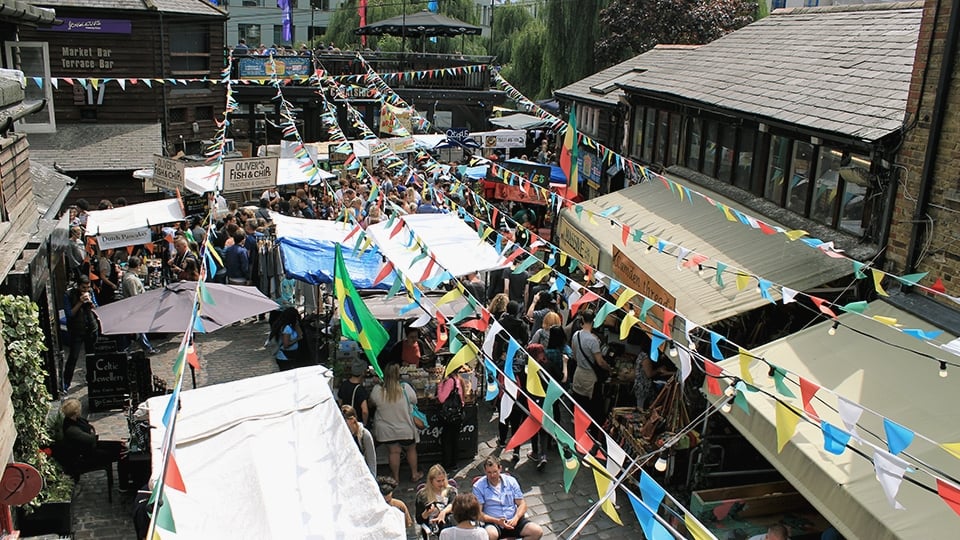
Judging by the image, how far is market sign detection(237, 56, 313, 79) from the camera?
30.0 meters

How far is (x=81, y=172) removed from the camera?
22.3 m

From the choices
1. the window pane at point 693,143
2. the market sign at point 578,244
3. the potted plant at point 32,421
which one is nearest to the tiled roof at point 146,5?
the market sign at point 578,244

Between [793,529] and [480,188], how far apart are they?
14668 millimetres

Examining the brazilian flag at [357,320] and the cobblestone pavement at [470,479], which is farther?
the brazilian flag at [357,320]

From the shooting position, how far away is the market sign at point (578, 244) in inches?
559

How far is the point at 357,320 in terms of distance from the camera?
9.89 m

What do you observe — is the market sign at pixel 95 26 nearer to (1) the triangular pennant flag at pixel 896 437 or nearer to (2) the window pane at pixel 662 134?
(2) the window pane at pixel 662 134

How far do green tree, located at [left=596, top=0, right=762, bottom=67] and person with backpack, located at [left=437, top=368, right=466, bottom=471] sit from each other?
28.9 m

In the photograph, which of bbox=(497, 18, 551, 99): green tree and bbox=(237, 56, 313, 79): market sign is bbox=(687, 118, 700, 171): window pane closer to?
bbox=(237, 56, 313, 79): market sign

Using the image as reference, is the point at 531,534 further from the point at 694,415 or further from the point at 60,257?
the point at 60,257

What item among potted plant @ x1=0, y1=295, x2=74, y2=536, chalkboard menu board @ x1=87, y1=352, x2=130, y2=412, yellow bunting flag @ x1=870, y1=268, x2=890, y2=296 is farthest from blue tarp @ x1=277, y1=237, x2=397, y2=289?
yellow bunting flag @ x1=870, y1=268, x2=890, y2=296

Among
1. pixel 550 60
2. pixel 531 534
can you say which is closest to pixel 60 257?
pixel 531 534

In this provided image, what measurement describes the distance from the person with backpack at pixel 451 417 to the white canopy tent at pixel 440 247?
2.65m

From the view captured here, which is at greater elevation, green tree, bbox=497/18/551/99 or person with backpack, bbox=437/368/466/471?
green tree, bbox=497/18/551/99
